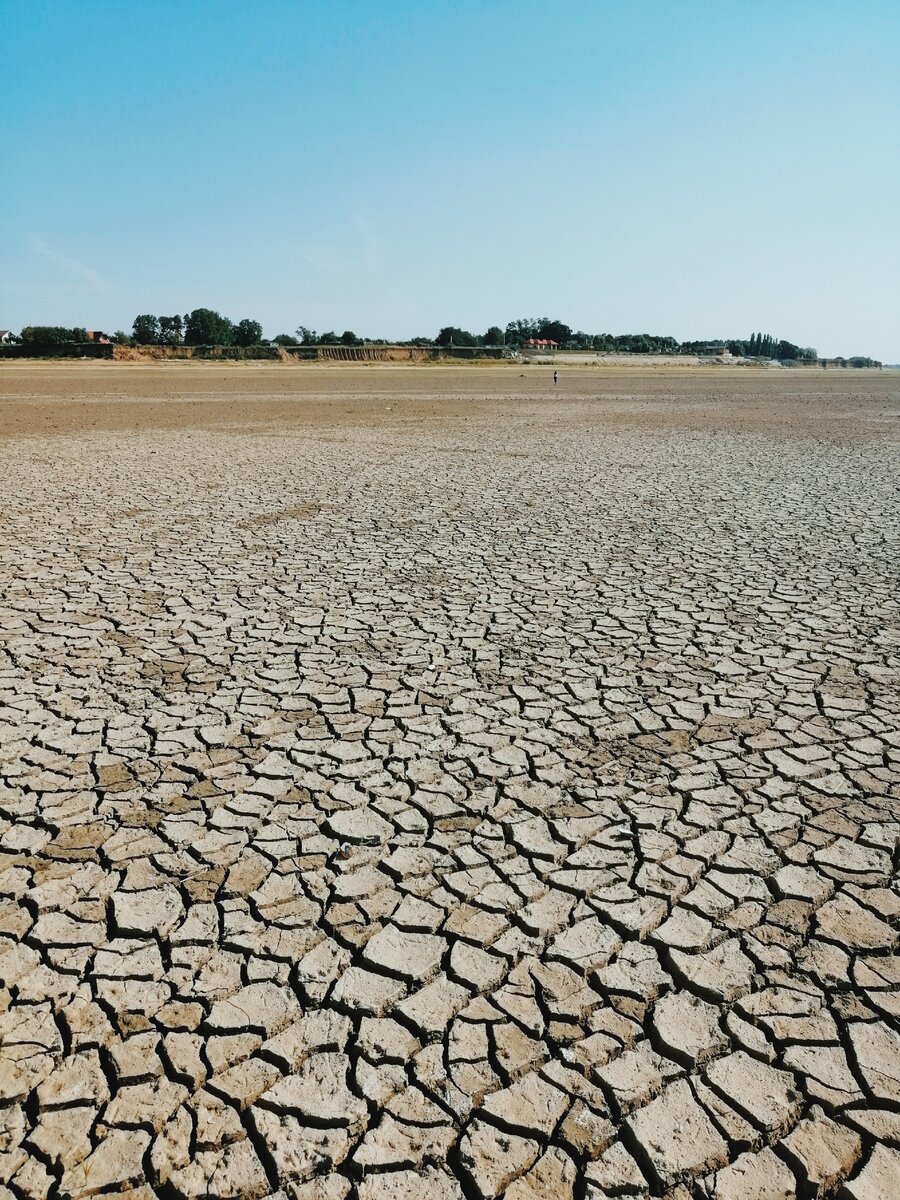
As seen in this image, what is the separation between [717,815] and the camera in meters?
3.18

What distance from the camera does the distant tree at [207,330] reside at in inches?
3923

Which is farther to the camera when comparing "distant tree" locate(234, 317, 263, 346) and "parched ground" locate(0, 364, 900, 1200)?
"distant tree" locate(234, 317, 263, 346)

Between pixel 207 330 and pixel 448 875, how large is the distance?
107252mm

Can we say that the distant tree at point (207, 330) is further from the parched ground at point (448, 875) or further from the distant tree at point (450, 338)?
the parched ground at point (448, 875)

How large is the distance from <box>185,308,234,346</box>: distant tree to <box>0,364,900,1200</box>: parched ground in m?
101

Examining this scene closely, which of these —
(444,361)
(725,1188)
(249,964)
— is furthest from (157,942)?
(444,361)

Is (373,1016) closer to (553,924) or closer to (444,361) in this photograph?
(553,924)

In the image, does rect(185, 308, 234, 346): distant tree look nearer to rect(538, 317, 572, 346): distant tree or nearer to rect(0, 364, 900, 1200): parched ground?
rect(538, 317, 572, 346): distant tree

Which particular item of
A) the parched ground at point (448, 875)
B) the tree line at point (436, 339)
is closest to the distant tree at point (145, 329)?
the tree line at point (436, 339)

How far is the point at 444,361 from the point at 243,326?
111 feet

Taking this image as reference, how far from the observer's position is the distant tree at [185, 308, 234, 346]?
3923 inches

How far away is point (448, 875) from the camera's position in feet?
9.25

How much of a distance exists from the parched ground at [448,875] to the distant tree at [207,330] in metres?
101

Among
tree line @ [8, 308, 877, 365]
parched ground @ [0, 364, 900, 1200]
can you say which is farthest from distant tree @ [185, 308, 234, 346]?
parched ground @ [0, 364, 900, 1200]
